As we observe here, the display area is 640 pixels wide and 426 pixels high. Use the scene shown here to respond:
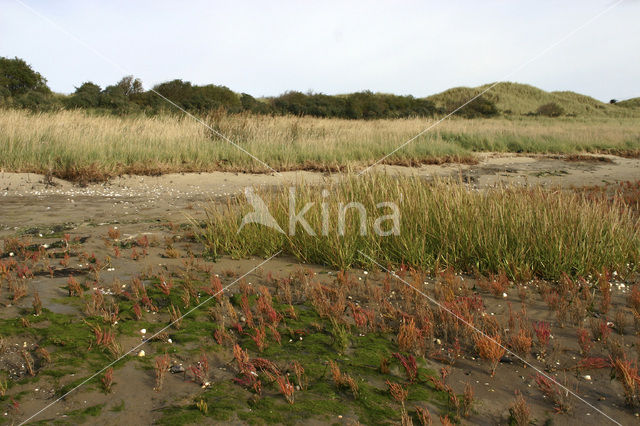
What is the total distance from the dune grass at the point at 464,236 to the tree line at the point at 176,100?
1727 cm

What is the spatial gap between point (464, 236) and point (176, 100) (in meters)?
25.6

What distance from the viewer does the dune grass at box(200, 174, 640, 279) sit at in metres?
5.45

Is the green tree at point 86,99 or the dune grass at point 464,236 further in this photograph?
the green tree at point 86,99

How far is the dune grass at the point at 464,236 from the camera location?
5.45 metres

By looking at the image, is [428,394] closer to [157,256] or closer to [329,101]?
[157,256]

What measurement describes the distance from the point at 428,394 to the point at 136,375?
180cm

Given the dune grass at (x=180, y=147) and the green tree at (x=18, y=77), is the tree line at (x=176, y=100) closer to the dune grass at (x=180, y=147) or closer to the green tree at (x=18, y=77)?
the green tree at (x=18, y=77)

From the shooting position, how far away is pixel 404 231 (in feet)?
19.2

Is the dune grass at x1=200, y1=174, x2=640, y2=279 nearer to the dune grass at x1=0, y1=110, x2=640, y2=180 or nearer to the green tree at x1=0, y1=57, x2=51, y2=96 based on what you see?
the dune grass at x1=0, y1=110, x2=640, y2=180

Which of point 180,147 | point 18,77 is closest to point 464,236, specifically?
point 180,147

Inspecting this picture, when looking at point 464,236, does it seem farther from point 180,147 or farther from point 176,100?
point 176,100

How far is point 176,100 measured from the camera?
28.6m

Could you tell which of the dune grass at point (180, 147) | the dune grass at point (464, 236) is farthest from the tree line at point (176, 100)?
the dune grass at point (464, 236)

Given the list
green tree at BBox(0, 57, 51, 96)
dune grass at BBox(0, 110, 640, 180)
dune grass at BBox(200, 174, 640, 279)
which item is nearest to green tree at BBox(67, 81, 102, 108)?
green tree at BBox(0, 57, 51, 96)
